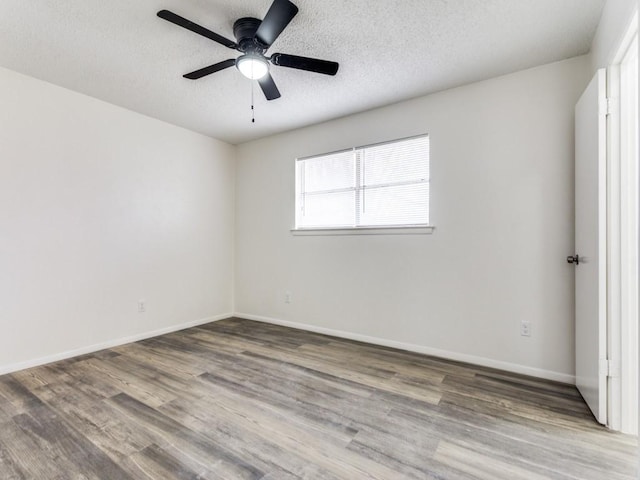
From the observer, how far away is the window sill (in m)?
3.02

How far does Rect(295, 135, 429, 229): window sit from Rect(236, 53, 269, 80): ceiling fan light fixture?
5.33 ft

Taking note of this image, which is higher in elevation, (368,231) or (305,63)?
(305,63)

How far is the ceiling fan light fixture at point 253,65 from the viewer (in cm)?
199

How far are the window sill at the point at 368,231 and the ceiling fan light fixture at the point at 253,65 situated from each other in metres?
1.85

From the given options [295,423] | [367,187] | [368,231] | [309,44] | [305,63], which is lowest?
[295,423]

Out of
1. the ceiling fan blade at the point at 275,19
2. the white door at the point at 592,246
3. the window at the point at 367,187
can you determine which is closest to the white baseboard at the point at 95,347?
the window at the point at 367,187

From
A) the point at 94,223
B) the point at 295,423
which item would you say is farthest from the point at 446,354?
the point at 94,223

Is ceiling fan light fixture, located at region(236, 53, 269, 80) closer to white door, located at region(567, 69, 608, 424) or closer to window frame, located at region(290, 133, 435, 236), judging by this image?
window frame, located at region(290, 133, 435, 236)

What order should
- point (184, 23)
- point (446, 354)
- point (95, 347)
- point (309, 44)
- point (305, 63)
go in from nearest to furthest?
point (184, 23), point (305, 63), point (309, 44), point (446, 354), point (95, 347)

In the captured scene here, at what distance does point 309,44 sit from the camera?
2.25m

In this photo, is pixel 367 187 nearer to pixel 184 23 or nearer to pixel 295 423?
pixel 184 23

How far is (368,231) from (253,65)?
1.95m

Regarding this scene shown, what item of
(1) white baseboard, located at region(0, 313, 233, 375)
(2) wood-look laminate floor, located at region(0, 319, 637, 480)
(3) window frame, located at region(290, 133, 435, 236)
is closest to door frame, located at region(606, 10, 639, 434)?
(2) wood-look laminate floor, located at region(0, 319, 637, 480)

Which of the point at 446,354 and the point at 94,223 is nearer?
the point at 446,354
